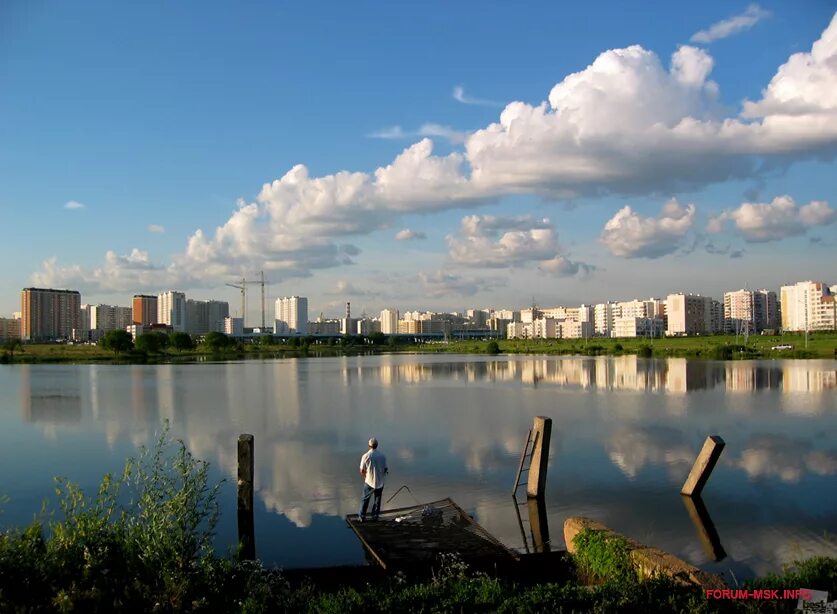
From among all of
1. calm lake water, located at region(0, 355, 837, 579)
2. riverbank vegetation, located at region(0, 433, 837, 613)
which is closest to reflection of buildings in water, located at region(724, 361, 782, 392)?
calm lake water, located at region(0, 355, 837, 579)

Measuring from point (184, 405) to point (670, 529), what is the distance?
29708mm

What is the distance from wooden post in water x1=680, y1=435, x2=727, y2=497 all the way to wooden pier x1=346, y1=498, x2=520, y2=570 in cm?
632

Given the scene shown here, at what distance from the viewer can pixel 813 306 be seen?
188 meters

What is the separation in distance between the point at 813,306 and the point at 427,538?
20439 centimetres

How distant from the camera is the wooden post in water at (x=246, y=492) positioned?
1298 cm

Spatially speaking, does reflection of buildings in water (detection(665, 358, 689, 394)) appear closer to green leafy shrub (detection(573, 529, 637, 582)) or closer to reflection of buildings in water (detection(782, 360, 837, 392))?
reflection of buildings in water (detection(782, 360, 837, 392))

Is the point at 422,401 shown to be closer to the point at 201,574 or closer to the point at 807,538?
the point at 807,538

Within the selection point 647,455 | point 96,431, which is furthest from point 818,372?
point 96,431

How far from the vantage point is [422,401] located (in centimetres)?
4056

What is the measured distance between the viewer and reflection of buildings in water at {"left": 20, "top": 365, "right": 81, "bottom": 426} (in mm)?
33562

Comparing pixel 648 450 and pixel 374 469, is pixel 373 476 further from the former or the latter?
pixel 648 450

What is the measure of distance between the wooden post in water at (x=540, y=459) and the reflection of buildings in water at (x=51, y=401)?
937 inches

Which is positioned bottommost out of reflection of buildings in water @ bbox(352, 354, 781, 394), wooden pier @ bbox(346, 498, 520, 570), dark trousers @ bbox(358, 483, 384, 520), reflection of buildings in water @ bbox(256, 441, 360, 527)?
reflection of buildings in water @ bbox(352, 354, 781, 394)

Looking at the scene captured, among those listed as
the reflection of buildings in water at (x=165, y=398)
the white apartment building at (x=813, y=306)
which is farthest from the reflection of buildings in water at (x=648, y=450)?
the white apartment building at (x=813, y=306)
